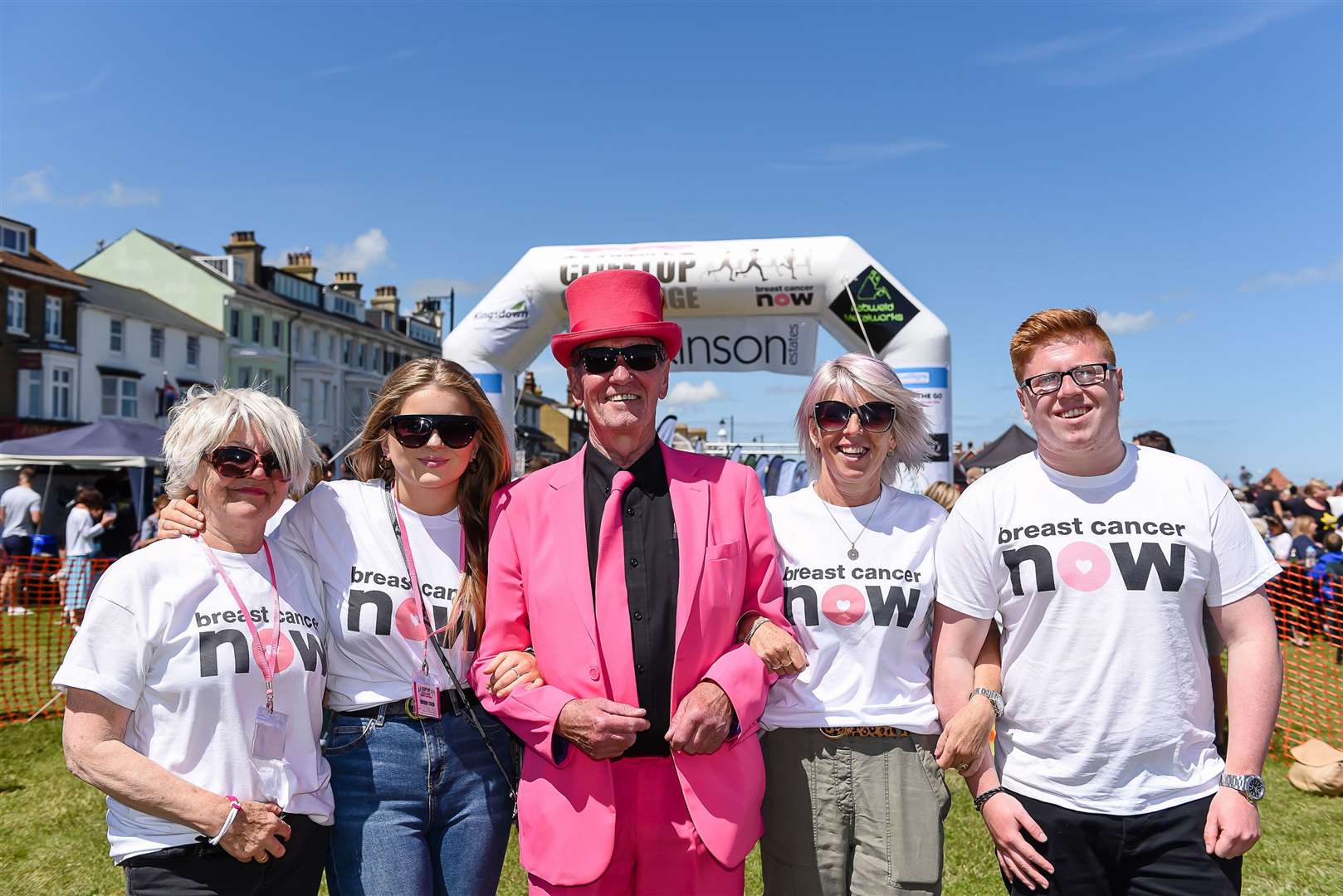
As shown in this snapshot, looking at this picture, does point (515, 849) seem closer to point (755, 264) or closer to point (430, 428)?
point (430, 428)

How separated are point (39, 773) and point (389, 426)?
5564 millimetres

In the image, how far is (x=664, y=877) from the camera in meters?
2.27

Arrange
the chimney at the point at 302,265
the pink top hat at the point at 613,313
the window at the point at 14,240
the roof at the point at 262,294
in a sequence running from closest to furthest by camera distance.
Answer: the pink top hat at the point at 613,313
the window at the point at 14,240
the roof at the point at 262,294
the chimney at the point at 302,265

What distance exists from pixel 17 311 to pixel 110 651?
30.7 meters

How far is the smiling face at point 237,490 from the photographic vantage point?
235 centimetres

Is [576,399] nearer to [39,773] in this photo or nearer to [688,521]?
[688,521]

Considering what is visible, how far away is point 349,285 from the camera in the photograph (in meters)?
45.1

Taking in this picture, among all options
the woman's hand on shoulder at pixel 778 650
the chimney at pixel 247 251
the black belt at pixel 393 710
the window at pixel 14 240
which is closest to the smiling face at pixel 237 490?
the black belt at pixel 393 710

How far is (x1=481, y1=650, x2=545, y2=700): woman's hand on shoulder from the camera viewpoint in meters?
2.24

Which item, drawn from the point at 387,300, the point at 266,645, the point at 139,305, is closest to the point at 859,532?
the point at 266,645

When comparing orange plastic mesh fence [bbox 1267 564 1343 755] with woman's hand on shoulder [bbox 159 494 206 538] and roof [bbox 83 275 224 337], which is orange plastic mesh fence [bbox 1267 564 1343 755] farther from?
roof [bbox 83 275 224 337]

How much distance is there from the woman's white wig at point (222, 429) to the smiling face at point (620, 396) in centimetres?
78

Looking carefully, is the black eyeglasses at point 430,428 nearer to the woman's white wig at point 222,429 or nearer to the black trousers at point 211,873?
the woman's white wig at point 222,429

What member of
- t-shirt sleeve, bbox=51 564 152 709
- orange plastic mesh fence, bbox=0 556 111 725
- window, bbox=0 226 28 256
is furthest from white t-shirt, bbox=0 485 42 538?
window, bbox=0 226 28 256
